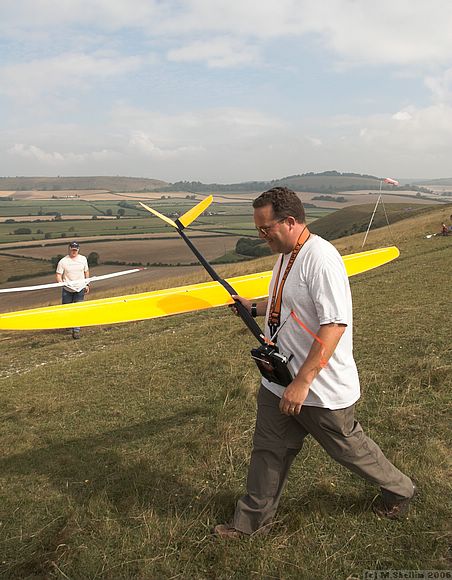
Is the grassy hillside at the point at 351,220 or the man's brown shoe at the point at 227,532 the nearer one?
the man's brown shoe at the point at 227,532

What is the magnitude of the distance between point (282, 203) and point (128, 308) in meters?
2.33

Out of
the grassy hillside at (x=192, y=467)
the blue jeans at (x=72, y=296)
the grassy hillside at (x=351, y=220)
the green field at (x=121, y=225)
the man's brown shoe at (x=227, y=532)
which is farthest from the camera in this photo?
the green field at (x=121, y=225)

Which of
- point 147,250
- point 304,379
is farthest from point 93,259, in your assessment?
point 304,379

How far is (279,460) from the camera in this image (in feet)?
10.5

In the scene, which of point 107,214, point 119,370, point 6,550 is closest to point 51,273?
point 119,370

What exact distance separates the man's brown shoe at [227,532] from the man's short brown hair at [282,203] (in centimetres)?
224

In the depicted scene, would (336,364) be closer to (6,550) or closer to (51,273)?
(6,550)

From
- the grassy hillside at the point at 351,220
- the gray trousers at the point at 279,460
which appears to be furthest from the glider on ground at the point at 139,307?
the grassy hillside at the point at 351,220

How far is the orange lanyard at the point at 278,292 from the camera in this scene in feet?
9.95

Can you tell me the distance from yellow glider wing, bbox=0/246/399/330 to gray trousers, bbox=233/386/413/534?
5.94ft

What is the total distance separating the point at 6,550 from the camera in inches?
136

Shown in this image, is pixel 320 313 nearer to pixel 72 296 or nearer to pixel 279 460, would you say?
pixel 279 460

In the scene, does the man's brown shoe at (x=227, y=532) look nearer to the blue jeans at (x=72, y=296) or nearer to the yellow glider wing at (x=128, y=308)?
the yellow glider wing at (x=128, y=308)

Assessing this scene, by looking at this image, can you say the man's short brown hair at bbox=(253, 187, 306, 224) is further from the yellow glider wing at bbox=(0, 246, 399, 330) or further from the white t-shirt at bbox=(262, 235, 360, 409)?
the yellow glider wing at bbox=(0, 246, 399, 330)
